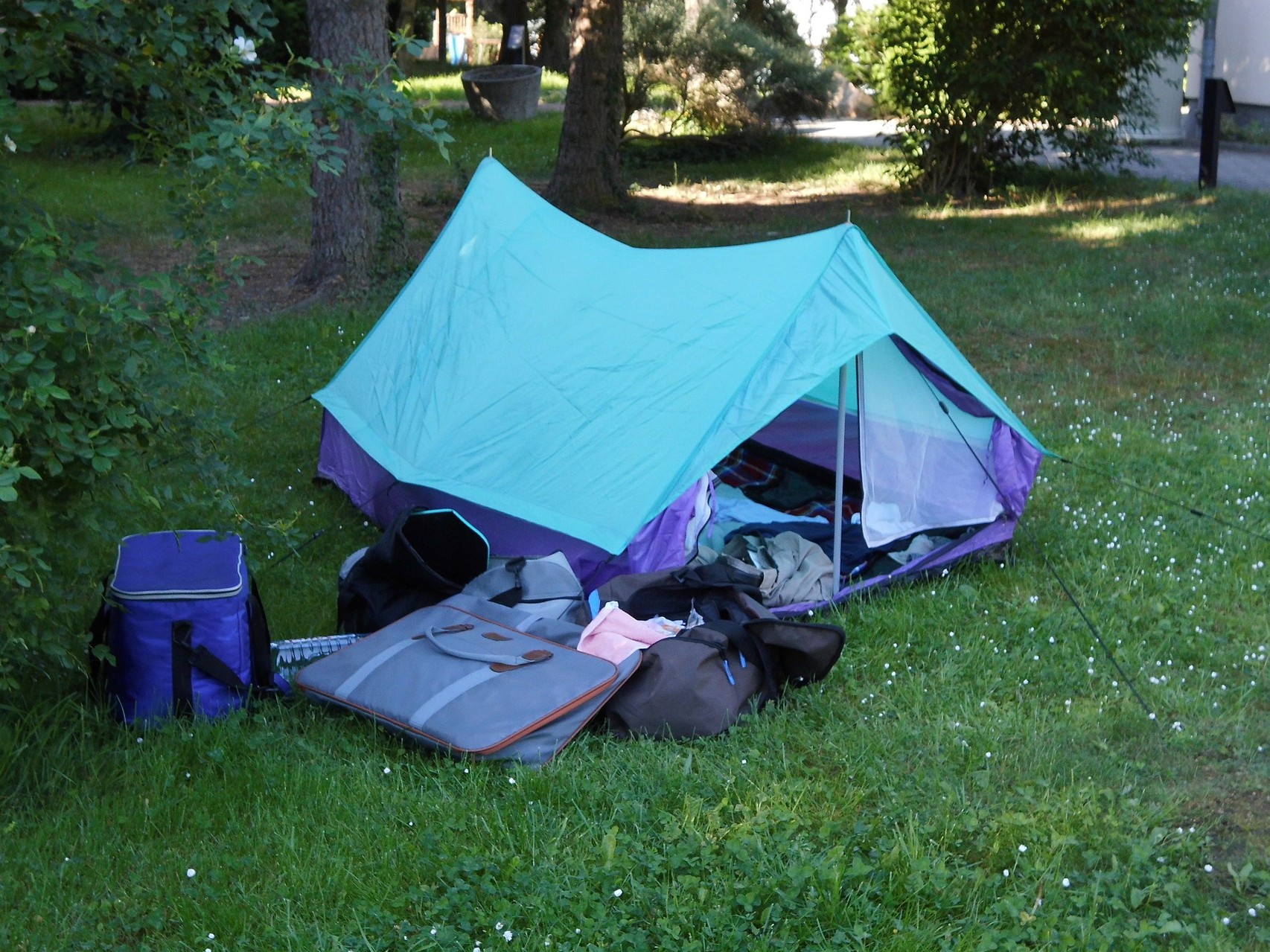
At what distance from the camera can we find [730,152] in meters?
16.0

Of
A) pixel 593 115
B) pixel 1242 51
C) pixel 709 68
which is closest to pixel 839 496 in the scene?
pixel 593 115

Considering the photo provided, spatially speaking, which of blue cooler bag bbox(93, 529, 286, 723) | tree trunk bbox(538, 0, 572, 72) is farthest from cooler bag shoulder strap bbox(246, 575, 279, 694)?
tree trunk bbox(538, 0, 572, 72)

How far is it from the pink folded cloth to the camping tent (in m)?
0.31

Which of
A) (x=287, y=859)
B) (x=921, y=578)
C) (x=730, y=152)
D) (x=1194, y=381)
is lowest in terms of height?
(x=287, y=859)

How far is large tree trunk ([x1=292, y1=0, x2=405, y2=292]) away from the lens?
835 centimetres

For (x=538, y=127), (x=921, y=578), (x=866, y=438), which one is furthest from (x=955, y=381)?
(x=538, y=127)

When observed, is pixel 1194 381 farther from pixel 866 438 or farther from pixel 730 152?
pixel 730 152

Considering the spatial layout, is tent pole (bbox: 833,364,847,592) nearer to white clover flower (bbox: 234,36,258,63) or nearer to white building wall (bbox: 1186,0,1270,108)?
white clover flower (bbox: 234,36,258,63)

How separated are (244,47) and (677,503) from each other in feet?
6.59

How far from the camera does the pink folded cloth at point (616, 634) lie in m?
3.71

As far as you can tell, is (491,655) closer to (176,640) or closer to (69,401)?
(176,640)

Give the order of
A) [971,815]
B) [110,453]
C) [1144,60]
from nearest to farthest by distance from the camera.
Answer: [110,453], [971,815], [1144,60]

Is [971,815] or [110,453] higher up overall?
[110,453]

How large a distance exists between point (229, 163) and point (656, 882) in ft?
6.71
